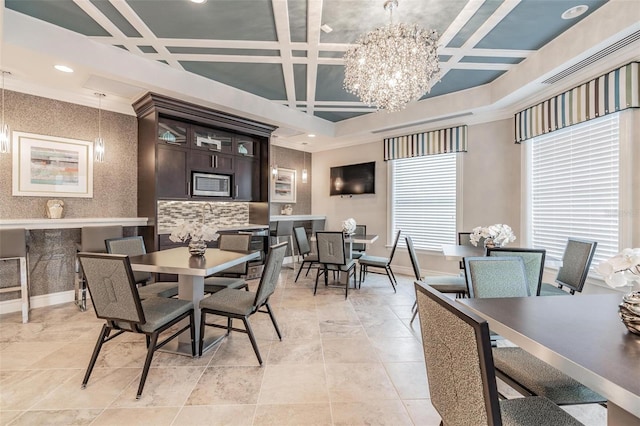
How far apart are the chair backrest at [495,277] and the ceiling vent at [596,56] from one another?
243cm

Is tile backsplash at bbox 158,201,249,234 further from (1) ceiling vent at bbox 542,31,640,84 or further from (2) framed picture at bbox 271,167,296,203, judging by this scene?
(1) ceiling vent at bbox 542,31,640,84

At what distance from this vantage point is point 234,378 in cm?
220

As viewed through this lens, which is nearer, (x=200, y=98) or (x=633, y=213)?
(x=633, y=213)

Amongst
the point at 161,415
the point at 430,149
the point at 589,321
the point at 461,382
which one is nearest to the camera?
the point at 461,382

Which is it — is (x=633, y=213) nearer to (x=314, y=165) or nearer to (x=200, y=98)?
(x=200, y=98)

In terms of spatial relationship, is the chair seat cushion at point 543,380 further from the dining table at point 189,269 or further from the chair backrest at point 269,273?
the dining table at point 189,269

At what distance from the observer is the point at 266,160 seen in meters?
5.50

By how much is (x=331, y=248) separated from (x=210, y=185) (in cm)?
230

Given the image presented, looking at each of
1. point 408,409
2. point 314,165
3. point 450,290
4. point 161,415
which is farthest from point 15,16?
point 314,165

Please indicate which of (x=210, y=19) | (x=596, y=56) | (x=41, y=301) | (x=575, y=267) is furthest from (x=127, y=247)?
(x=596, y=56)

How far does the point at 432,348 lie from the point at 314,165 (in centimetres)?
652

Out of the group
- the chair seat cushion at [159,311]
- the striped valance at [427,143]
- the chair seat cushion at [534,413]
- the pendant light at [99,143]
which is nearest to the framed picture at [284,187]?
the striped valance at [427,143]

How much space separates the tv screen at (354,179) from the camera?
6227 millimetres

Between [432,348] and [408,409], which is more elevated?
[432,348]
